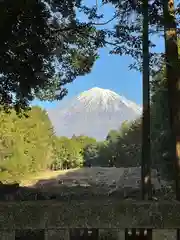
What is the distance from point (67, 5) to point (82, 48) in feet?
5.24

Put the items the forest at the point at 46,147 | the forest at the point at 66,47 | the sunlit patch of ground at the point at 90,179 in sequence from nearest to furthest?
the forest at the point at 66,47
the forest at the point at 46,147
the sunlit patch of ground at the point at 90,179

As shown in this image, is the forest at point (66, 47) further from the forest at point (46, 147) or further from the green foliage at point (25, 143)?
the green foliage at point (25, 143)

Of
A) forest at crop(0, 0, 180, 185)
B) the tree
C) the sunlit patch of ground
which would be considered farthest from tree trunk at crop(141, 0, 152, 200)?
the sunlit patch of ground

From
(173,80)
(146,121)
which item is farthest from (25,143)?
(173,80)

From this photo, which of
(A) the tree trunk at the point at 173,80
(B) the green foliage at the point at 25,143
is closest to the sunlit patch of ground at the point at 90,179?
(B) the green foliage at the point at 25,143

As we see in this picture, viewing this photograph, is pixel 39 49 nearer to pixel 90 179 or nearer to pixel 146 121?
pixel 146 121

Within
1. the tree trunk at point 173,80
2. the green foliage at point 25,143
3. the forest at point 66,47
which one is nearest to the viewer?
the tree trunk at point 173,80

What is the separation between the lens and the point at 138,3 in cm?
650

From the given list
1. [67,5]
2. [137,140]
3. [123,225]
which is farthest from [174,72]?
[137,140]

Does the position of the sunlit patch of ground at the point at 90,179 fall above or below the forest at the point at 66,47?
below

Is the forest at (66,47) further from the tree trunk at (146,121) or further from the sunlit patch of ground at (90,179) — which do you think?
the sunlit patch of ground at (90,179)

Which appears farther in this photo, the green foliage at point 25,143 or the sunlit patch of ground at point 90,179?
the green foliage at point 25,143

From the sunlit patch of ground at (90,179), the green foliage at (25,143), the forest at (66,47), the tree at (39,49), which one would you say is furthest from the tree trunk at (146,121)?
the green foliage at (25,143)

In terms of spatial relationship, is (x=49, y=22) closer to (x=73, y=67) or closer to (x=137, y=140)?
(x=73, y=67)
